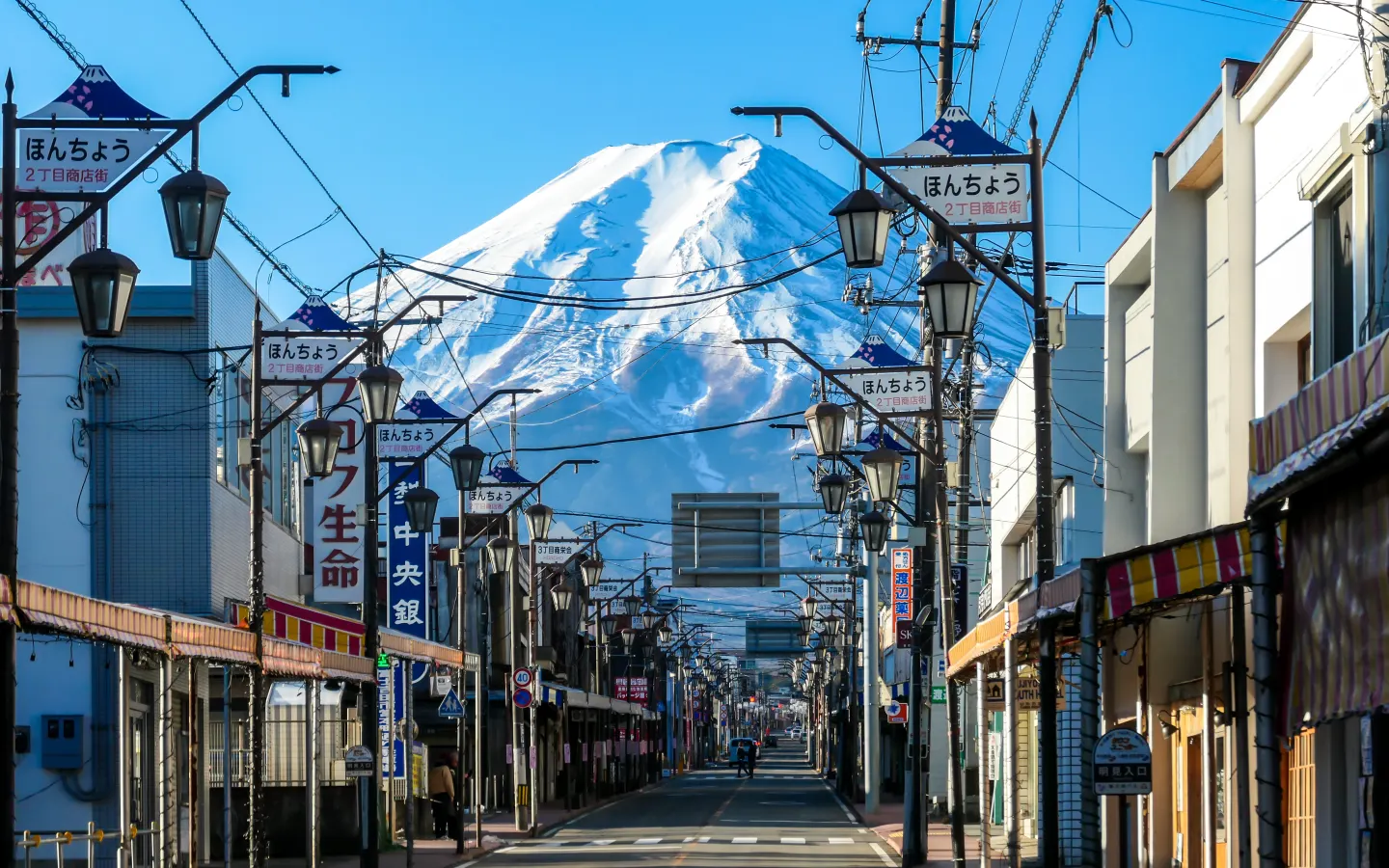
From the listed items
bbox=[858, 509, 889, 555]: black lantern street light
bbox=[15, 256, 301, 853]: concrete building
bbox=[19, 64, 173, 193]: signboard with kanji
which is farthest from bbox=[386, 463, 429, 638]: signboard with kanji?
bbox=[19, 64, 173, 193]: signboard with kanji

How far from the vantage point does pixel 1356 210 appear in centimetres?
1620

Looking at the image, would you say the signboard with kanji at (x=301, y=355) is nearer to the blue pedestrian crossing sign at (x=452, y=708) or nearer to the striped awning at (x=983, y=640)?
the blue pedestrian crossing sign at (x=452, y=708)

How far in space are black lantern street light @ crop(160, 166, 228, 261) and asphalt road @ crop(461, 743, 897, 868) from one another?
665 inches

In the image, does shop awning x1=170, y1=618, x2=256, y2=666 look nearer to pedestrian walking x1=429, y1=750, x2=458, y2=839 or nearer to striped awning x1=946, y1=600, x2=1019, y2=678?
striped awning x1=946, y1=600, x2=1019, y2=678

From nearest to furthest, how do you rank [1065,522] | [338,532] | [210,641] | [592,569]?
[210,641], [1065,522], [338,532], [592,569]

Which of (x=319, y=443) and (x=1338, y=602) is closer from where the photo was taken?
(x=1338, y=602)

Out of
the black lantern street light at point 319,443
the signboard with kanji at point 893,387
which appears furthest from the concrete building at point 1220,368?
the black lantern street light at point 319,443

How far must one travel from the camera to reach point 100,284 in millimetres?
14461

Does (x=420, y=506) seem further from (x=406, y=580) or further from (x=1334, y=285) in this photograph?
(x=1334, y=285)

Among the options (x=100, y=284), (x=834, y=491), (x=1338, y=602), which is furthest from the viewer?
(x=834, y=491)

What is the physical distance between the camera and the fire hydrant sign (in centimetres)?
1514

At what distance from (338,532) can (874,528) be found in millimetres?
10475

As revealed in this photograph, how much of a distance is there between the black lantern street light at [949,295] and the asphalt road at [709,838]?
558 inches

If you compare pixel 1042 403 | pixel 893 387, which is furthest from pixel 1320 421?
pixel 893 387
